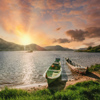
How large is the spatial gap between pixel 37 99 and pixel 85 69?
16613 mm

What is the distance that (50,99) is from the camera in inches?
267

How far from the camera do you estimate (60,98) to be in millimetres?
7121

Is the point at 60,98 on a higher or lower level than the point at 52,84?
higher

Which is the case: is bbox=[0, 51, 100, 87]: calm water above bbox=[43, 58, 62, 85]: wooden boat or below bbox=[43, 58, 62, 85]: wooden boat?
below

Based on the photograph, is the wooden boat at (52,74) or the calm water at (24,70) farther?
the calm water at (24,70)

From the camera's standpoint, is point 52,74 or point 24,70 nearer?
point 52,74

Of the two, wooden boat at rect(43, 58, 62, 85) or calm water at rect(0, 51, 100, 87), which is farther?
calm water at rect(0, 51, 100, 87)

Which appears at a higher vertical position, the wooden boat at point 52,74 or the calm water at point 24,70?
the wooden boat at point 52,74

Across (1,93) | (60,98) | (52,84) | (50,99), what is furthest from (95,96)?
(1,93)

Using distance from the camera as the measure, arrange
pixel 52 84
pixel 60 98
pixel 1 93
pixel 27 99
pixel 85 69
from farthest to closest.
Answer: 1. pixel 85 69
2. pixel 52 84
3. pixel 1 93
4. pixel 60 98
5. pixel 27 99

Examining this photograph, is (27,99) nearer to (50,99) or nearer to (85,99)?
(50,99)

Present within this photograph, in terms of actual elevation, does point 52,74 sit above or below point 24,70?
above

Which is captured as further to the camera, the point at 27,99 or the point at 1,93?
the point at 1,93

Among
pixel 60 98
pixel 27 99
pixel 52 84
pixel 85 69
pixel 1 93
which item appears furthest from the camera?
pixel 85 69
